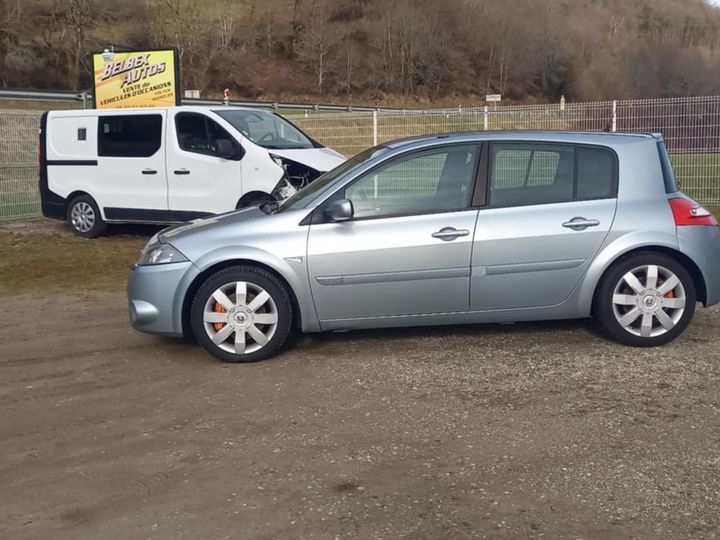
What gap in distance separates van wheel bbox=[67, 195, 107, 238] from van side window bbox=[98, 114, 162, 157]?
78 cm

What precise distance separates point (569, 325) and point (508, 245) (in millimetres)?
1219

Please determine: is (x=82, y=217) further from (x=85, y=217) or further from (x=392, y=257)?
(x=392, y=257)

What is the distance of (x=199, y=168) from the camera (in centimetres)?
1065

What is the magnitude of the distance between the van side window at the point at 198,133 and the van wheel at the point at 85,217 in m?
1.81

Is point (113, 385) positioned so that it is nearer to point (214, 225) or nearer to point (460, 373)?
point (214, 225)

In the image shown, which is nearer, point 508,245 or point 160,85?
point 508,245

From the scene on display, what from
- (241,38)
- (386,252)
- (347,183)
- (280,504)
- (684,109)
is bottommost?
(280,504)

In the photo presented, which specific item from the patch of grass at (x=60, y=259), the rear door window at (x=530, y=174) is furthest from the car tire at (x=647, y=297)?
the patch of grass at (x=60, y=259)

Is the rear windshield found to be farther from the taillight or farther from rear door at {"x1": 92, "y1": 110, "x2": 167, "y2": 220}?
rear door at {"x1": 92, "y1": 110, "x2": 167, "y2": 220}

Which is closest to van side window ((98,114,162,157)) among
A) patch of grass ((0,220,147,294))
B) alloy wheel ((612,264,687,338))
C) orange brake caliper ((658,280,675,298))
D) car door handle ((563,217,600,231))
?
patch of grass ((0,220,147,294))

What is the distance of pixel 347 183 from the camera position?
564cm

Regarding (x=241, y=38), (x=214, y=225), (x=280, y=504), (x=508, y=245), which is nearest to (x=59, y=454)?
(x=280, y=504)

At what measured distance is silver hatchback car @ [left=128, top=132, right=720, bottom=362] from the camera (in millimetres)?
5484

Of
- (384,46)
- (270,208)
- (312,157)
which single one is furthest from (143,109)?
(384,46)
